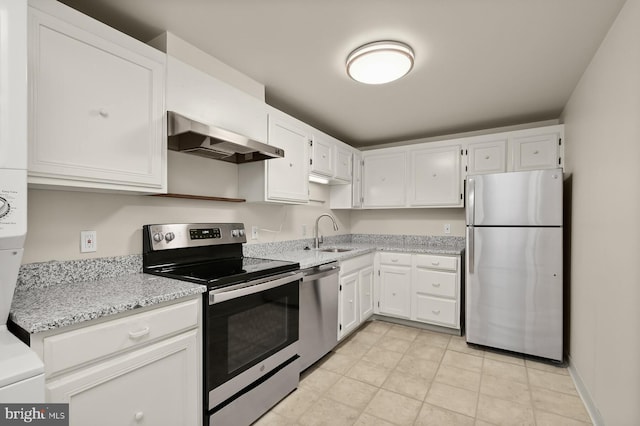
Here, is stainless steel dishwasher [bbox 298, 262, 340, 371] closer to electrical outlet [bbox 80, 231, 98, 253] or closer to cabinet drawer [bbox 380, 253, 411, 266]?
cabinet drawer [bbox 380, 253, 411, 266]

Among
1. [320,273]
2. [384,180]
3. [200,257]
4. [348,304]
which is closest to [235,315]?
[200,257]

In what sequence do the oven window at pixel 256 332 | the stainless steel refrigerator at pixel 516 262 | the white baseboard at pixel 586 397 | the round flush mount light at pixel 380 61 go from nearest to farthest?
the oven window at pixel 256 332 → the white baseboard at pixel 586 397 → the round flush mount light at pixel 380 61 → the stainless steel refrigerator at pixel 516 262

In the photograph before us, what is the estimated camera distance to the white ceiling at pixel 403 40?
1.58 m

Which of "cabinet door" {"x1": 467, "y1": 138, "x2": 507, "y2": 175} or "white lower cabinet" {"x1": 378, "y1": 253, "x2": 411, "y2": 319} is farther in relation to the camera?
"white lower cabinet" {"x1": 378, "y1": 253, "x2": 411, "y2": 319}

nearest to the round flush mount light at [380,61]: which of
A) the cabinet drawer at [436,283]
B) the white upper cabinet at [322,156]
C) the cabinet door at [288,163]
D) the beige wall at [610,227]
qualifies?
the cabinet door at [288,163]

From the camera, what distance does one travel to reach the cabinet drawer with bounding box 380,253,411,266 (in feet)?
10.8

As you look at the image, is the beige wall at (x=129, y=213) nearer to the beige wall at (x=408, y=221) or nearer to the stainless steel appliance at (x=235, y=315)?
the stainless steel appliance at (x=235, y=315)

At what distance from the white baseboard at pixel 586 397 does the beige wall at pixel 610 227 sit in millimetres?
27

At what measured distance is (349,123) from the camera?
3.43 m

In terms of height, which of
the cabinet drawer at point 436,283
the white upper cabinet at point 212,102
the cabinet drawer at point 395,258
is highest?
the white upper cabinet at point 212,102

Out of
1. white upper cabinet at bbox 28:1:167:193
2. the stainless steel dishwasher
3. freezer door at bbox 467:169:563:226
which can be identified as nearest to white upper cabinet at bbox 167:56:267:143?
white upper cabinet at bbox 28:1:167:193

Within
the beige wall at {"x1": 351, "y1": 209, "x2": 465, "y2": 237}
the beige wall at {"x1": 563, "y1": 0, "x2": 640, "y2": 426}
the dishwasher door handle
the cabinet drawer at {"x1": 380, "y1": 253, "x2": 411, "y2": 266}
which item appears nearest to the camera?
the beige wall at {"x1": 563, "y1": 0, "x2": 640, "y2": 426}

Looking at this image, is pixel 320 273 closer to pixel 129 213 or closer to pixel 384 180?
pixel 129 213

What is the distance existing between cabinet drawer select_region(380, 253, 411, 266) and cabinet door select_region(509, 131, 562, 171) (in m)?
1.39
